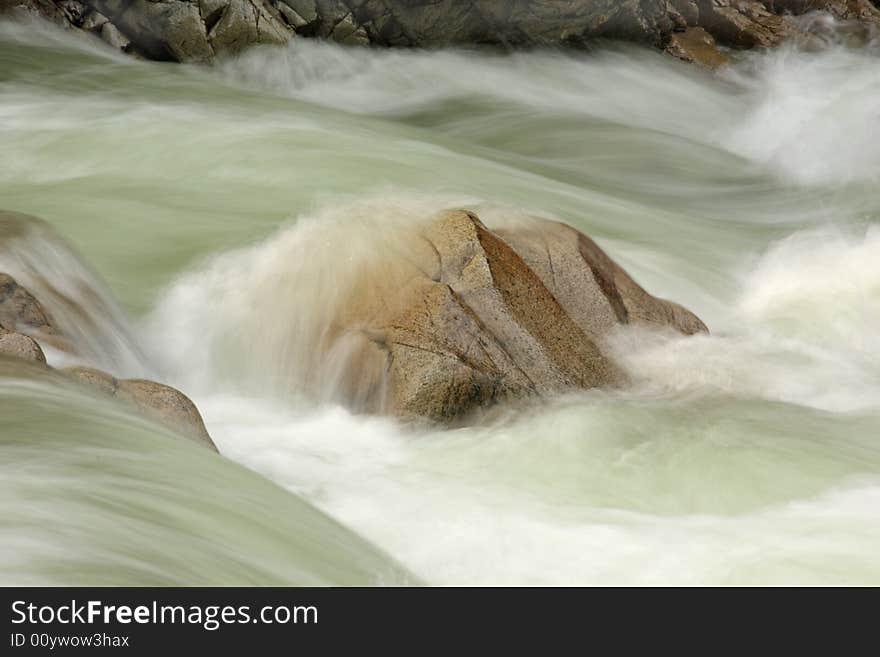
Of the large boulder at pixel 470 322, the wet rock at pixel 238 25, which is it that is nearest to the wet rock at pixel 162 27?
the wet rock at pixel 238 25

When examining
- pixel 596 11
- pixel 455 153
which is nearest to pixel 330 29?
pixel 596 11

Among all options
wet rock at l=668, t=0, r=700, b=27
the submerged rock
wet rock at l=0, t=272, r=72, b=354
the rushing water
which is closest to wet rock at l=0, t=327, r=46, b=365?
the rushing water

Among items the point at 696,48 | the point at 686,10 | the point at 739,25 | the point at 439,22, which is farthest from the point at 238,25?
the point at 739,25

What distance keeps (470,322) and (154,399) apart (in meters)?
1.67

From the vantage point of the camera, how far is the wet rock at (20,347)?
534 cm

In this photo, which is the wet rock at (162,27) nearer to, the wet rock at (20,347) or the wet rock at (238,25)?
the wet rock at (238,25)

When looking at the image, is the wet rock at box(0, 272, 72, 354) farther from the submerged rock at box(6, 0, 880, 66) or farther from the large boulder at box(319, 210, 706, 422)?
the submerged rock at box(6, 0, 880, 66)

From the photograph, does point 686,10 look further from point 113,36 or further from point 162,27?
point 113,36

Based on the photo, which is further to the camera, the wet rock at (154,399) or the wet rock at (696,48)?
the wet rock at (696,48)

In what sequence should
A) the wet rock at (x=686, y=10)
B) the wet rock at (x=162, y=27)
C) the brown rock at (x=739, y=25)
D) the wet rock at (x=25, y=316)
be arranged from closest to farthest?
1. the wet rock at (x=25, y=316)
2. the wet rock at (x=162, y=27)
3. the wet rock at (x=686, y=10)
4. the brown rock at (x=739, y=25)

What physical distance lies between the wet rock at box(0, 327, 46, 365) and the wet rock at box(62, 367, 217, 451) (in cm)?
12

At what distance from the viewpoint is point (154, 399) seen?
5594 mm

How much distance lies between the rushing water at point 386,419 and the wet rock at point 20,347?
254 millimetres
